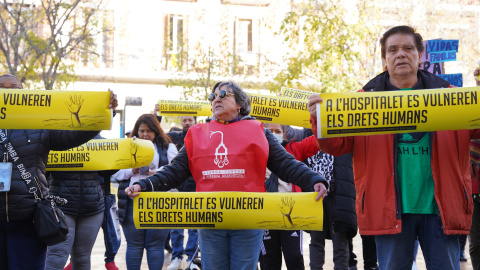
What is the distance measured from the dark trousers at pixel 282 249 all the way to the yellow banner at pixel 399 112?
2.68 m

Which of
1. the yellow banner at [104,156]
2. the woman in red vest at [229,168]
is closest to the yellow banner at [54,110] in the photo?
the woman in red vest at [229,168]

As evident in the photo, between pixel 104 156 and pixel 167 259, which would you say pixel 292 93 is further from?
pixel 167 259

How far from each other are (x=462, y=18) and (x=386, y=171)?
2306 cm

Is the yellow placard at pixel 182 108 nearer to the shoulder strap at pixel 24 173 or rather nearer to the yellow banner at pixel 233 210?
the shoulder strap at pixel 24 173

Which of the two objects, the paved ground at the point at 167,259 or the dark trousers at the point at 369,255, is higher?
the dark trousers at the point at 369,255

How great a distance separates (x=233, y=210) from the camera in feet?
16.9

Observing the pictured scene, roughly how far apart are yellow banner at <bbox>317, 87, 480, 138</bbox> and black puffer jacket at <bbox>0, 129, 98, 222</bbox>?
186 centimetres

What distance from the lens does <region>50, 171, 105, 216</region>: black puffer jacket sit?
7.32 m

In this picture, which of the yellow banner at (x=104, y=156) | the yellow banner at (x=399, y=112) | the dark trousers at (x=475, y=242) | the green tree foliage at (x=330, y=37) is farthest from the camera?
the green tree foliage at (x=330, y=37)

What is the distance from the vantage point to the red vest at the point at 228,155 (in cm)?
524

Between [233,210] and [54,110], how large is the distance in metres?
1.46

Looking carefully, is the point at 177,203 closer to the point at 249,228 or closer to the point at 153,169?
the point at 249,228

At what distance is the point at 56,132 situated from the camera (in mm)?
5617

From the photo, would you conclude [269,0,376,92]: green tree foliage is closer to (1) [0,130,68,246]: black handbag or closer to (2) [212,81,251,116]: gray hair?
(2) [212,81,251,116]: gray hair
